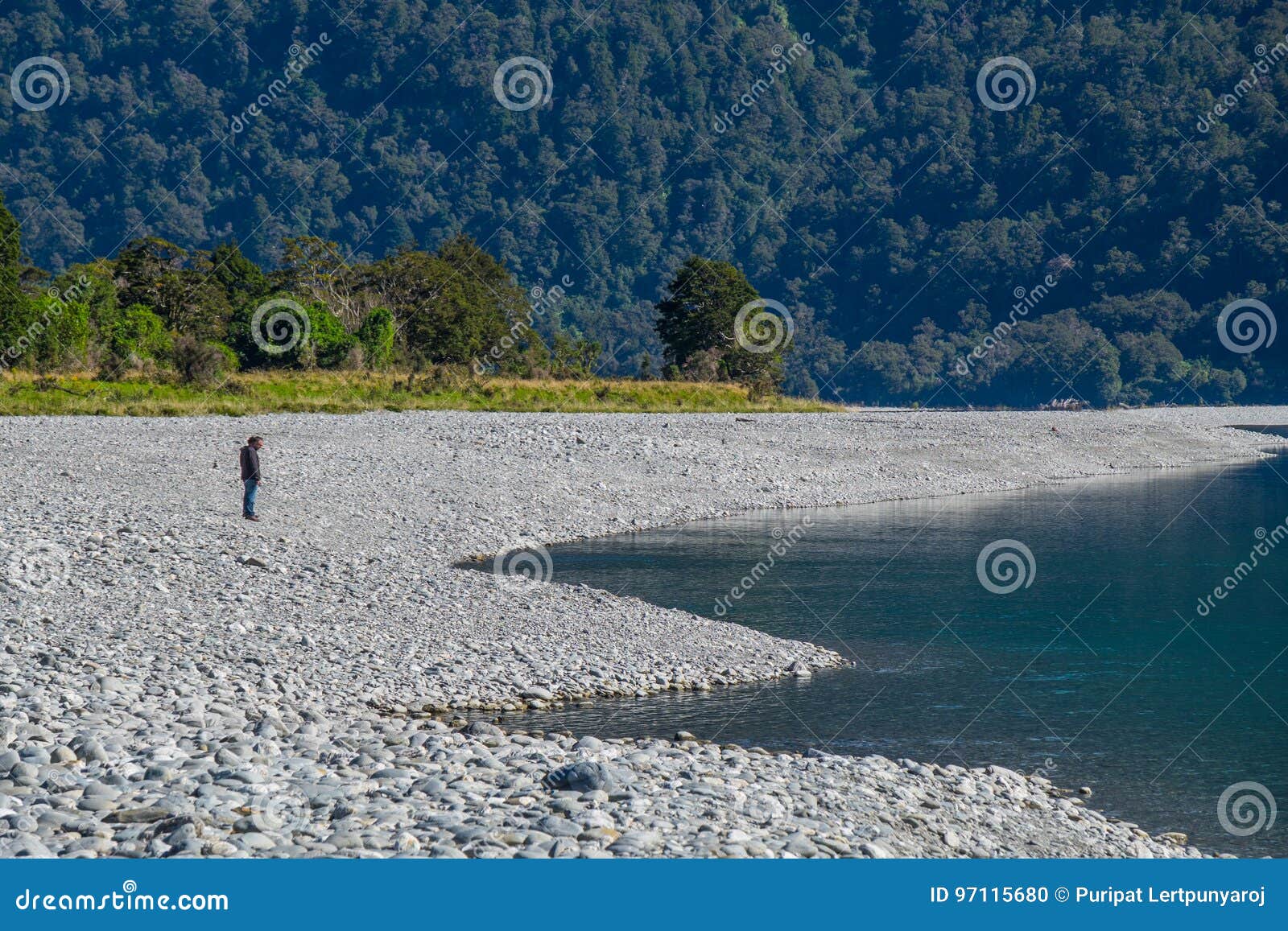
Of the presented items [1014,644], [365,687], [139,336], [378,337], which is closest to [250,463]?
[365,687]

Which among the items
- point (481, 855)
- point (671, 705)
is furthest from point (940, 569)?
point (481, 855)

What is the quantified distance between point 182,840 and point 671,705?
7361mm

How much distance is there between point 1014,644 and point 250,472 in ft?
47.7

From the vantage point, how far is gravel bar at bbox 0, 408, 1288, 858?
10.3 meters

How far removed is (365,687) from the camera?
15.4 metres

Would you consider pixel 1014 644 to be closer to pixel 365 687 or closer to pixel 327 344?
pixel 365 687

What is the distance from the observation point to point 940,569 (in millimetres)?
28078

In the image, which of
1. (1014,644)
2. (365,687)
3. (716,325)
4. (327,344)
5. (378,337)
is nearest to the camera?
(365,687)

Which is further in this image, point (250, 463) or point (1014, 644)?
point (250, 463)

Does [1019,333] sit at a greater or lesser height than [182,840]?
greater

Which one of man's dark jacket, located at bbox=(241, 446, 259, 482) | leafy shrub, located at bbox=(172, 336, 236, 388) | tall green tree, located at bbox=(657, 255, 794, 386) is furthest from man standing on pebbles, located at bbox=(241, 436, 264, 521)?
tall green tree, located at bbox=(657, 255, 794, 386)

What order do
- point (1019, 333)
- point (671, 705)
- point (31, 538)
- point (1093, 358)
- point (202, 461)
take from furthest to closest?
1. point (1019, 333)
2. point (1093, 358)
3. point (202, 461)
4. point (31, 538)
5. point (671, 705)

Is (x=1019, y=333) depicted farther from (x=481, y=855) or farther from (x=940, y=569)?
(x=481, y=855)

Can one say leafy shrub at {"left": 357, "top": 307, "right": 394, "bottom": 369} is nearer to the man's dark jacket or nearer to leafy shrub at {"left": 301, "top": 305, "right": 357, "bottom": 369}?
leafy shrub at {"left": 301, "top": 305, "right": 357, "bottom": 369}
